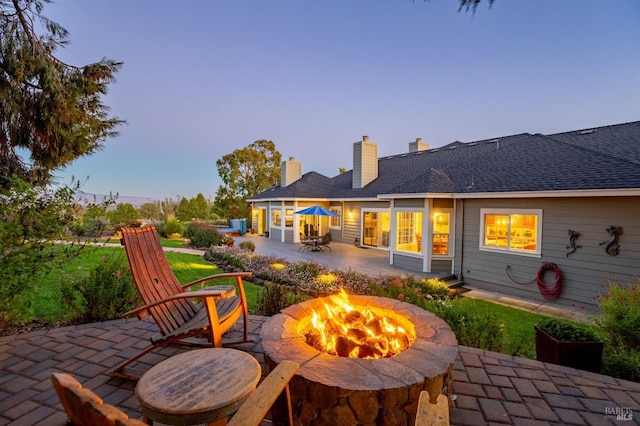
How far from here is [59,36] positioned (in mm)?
4277

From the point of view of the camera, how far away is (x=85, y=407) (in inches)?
29.7

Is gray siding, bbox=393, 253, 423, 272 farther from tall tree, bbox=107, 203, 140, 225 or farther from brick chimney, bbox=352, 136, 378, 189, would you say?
tall tree, bbox=107, 203, 140, 225

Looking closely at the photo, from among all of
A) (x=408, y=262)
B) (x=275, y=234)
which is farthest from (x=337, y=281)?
(x=275, y=234)

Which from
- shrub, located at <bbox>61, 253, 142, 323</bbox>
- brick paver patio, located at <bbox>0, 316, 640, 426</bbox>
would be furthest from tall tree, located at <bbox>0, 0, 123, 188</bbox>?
brick paver patio, located at <bbox>0, 316, 640, 426</bbox>

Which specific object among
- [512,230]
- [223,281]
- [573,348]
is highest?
[512,230]

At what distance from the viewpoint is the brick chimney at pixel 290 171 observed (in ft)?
60.0

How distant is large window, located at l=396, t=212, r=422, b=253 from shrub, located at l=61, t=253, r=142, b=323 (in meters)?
7.85

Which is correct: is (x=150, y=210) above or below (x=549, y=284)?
above

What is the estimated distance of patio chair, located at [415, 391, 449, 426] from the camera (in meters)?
1.16

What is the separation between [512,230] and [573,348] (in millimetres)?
5302

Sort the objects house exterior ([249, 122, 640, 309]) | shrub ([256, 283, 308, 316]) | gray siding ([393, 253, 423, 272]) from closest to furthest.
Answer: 1. shrub ([256, 283, 308, 316])
2. house exterior ([249, 122, 640, 309])
3. gray siding ([393, 253, 423, 272])

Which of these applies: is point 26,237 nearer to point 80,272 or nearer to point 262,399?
point 80,272

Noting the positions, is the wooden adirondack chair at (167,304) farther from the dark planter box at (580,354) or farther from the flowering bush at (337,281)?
the dark planter box at (580,354)

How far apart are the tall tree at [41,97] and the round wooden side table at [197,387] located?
4238 millimetres
